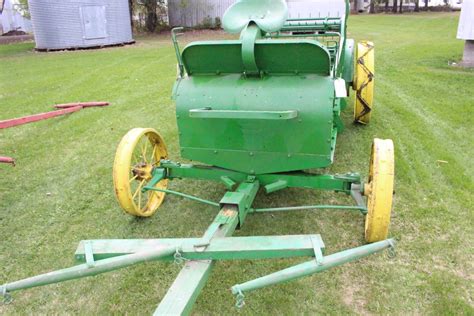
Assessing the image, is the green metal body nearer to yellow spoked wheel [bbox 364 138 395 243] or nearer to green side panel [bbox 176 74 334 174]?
green side panel [bbox 176 74 334 174]

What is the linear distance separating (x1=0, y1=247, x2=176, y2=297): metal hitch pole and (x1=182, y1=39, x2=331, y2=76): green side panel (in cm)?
173

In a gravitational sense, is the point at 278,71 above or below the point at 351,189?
above

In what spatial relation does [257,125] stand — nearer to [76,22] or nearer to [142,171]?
[142,171]

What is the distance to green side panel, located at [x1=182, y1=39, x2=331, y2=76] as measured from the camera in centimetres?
323

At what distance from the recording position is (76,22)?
55.1 feet

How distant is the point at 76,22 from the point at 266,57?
15.5 m

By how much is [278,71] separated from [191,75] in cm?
76

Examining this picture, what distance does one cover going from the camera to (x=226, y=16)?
12.4 feet

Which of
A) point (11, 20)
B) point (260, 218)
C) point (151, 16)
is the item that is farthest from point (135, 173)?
point (11, 20)

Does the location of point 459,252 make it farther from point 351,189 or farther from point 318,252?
point 318,252

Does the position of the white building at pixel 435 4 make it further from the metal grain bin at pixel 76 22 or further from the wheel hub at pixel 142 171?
the wheel hub at pixel 142 171

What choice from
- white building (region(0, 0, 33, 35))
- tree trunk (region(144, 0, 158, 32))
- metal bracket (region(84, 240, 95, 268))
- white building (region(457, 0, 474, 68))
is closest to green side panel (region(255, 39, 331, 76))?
metal bracket (region(84, 240, 95, 268))

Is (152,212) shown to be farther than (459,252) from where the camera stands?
Yes

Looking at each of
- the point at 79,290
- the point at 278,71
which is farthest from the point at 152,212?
the point at 278,71
